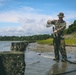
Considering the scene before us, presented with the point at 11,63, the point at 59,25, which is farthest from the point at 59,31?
the point at 11,63

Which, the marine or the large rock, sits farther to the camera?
the marine

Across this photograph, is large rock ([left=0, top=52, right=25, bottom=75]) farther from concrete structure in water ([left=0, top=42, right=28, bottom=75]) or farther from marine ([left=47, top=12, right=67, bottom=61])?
marine ([left=47, top=12, right=67, bottom=61])

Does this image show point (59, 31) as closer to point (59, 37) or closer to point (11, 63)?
point (59, 37)

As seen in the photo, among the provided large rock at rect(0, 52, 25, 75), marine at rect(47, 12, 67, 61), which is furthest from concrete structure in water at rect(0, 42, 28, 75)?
marine at rect(47, 12, 67, 61)

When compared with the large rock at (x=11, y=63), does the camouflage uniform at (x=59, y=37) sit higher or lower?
higher

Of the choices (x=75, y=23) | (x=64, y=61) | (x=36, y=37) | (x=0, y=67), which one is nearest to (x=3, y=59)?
(x=0, y=67)

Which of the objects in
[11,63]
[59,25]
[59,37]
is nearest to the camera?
[11,63]

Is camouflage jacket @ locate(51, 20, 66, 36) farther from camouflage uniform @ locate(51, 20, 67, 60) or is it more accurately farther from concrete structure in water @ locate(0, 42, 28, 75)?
concrete structure in water @ locate(0, 42, 28, 75)

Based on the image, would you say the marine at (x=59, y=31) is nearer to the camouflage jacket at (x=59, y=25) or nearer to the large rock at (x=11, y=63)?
the camouflage jacket at (x=59, y=25)

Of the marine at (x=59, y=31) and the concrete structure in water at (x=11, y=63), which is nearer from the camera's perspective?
the concrete structure in water at (x=11, y=63)

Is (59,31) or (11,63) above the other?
(59,31)

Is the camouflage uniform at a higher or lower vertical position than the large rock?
higher

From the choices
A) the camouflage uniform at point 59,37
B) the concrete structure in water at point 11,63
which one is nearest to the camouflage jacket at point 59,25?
the camouflage uniform at point 59,37

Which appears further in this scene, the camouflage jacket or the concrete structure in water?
the camouflage jacket
